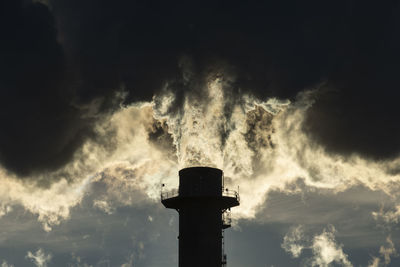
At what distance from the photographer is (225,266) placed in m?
55.0

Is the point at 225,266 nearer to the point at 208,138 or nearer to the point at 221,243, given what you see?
the point at 221,243

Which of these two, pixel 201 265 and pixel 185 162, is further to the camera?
pixel 185 162

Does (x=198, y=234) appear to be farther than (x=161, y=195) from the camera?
No

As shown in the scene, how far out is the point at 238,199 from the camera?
2211 inches

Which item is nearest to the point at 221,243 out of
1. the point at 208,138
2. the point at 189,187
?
the point at 189,187

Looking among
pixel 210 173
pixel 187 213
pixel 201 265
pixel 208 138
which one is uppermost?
pixel 208 138

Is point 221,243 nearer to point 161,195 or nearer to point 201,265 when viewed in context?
point 201,265

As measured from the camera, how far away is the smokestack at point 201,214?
53156 mm

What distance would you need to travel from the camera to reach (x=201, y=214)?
5375 centimetres

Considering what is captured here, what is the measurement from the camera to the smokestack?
53.2 meters

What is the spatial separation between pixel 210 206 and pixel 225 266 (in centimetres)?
617

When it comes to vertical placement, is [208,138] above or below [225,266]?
above

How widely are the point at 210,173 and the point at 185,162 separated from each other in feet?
10.4

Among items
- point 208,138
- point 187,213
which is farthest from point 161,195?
point 208,138
